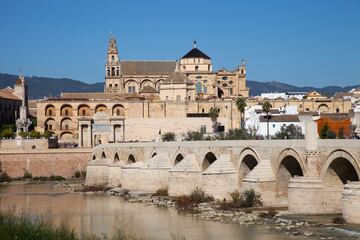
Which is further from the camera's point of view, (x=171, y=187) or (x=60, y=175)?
(x=60, y=175)

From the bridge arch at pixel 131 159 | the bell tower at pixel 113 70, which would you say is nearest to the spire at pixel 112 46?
the bell tower at pixel 113 70

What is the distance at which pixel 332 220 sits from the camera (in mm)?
30594

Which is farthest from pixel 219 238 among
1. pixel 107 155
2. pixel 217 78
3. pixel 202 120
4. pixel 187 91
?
pixel 217 78

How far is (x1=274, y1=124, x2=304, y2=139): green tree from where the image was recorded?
59000 millimetres

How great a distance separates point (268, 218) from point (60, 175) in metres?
37.6

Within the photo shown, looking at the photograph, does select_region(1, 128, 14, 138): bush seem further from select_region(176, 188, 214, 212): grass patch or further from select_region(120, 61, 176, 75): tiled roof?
select_region(176, 188, 214, 212): grass patch

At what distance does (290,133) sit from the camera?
2410 inches

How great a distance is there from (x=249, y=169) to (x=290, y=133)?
846 inches

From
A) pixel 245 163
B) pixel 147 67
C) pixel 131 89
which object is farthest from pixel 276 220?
pixel 147 67

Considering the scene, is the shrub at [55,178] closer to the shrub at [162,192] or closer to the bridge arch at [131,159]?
the bridge arch at [131,159]

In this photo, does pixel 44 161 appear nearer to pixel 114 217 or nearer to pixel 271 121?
pixel 271 121

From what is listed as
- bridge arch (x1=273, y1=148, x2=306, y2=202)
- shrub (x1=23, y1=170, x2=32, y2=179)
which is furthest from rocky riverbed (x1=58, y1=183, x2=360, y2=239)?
shrub (x1=23, y1=170, x2=32, y2=179)

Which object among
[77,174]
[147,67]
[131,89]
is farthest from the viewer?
[147,67]

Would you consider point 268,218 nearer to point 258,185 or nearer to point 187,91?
point 258,185
